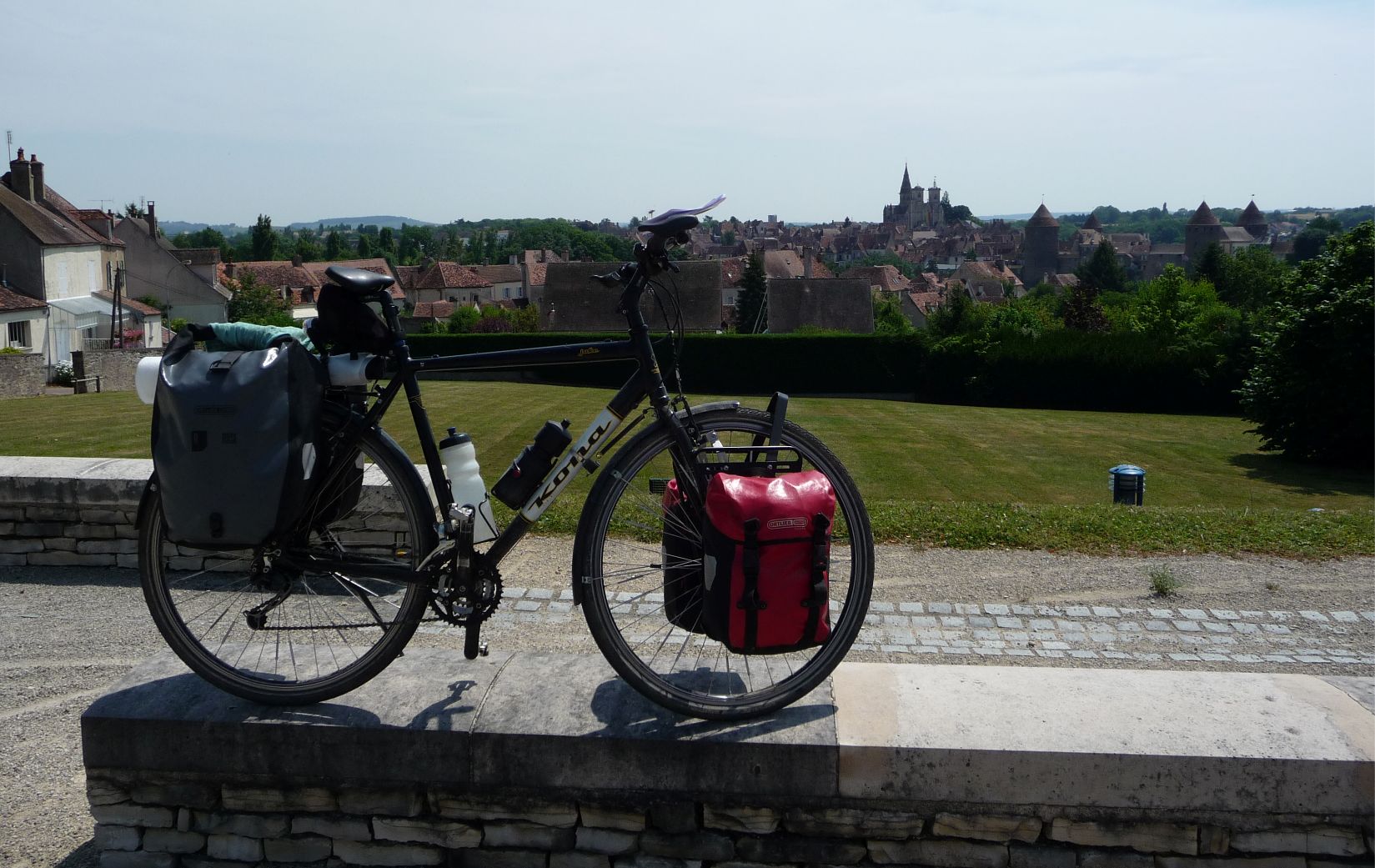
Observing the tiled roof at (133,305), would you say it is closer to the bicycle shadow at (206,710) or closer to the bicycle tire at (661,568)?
the bicycle shadow at (206,710)

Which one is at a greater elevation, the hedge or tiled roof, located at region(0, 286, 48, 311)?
tiled roof, located at region(0, 286, 48, 311)

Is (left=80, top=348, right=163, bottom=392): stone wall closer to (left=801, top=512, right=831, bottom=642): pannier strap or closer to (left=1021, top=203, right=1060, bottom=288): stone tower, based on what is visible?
(left=801, top=512, right=831, bottom=642): pannier strap

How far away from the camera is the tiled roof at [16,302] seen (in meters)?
44.7

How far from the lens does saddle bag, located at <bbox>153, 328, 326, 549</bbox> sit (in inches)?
122

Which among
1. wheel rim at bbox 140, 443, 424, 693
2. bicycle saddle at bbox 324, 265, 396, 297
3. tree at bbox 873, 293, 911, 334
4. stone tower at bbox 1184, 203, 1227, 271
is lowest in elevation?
wheel rim at bbox 140, 443, 424, 693

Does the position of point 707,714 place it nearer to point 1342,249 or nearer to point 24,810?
point 24,810

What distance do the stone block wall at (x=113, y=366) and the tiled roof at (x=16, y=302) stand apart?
36.2 ft

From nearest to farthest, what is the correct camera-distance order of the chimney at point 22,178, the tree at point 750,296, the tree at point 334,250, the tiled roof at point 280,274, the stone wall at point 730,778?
the stone wall at point 730,778
the chimney at point 22,178
the tree at point 750,296
the tiled roof at point 280,274
the tree at point 334,250

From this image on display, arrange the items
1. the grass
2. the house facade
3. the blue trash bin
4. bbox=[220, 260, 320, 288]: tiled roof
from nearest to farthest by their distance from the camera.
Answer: the grass
the blue trash bin
the house facade
bbox=[220, 260, 320, 288]: tiled roof

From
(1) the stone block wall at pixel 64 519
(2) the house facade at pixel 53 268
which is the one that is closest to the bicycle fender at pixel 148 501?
(1) the stone block wall at pixel 64 519

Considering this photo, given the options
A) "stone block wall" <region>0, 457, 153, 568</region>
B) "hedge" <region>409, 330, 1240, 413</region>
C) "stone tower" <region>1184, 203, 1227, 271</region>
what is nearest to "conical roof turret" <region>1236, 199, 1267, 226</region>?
"stone tower" <region>1184, 203, 1227, 271</region>

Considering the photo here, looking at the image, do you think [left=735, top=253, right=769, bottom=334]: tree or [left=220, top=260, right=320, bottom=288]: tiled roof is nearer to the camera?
[left=735, top=253, right=769, bottom=334]: tree

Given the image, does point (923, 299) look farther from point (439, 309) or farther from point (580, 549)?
point (580, 549)

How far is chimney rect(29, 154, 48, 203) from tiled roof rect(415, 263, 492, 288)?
54196 millimetres
